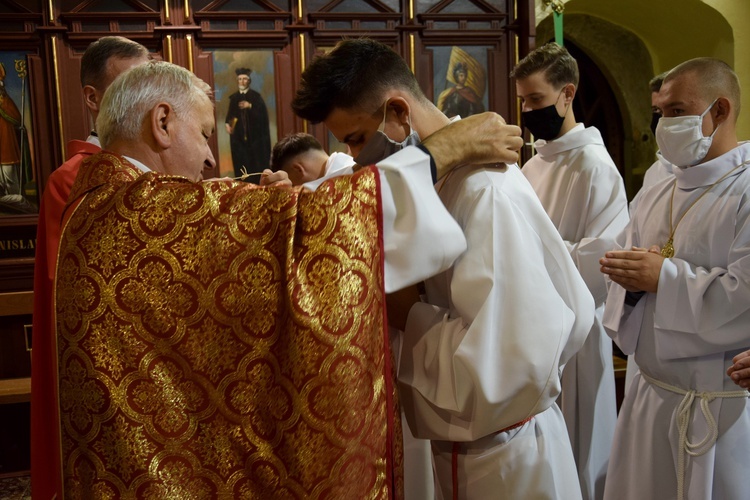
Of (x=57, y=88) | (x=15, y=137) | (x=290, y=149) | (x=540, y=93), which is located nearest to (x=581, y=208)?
(x=540, y=93)

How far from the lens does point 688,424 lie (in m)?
2.83

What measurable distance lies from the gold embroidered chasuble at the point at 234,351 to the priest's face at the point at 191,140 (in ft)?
1.13

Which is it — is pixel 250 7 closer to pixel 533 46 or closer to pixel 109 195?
pixel 533 46

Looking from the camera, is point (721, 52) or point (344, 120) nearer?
point (344, 120)

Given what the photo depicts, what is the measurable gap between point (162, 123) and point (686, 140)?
211 cm

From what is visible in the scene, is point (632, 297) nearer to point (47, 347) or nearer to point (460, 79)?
point (47, 347)

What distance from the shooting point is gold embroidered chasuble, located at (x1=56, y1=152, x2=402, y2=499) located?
160 centimetres

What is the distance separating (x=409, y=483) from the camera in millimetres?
2387

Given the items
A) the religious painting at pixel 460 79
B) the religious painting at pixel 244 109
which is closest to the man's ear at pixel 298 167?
the religious painting at pixel 244 109

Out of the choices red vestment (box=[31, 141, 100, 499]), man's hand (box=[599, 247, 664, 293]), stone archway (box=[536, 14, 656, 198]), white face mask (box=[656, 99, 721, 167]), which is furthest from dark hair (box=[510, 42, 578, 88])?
stone archway (box=[536, 14, 656, 198])

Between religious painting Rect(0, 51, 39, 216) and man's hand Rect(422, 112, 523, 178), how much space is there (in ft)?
16.4

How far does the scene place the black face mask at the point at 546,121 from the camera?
14.2ft

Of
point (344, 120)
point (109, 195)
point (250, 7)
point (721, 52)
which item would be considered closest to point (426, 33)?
point (250, 7)

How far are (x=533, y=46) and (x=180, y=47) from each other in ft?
10.3
